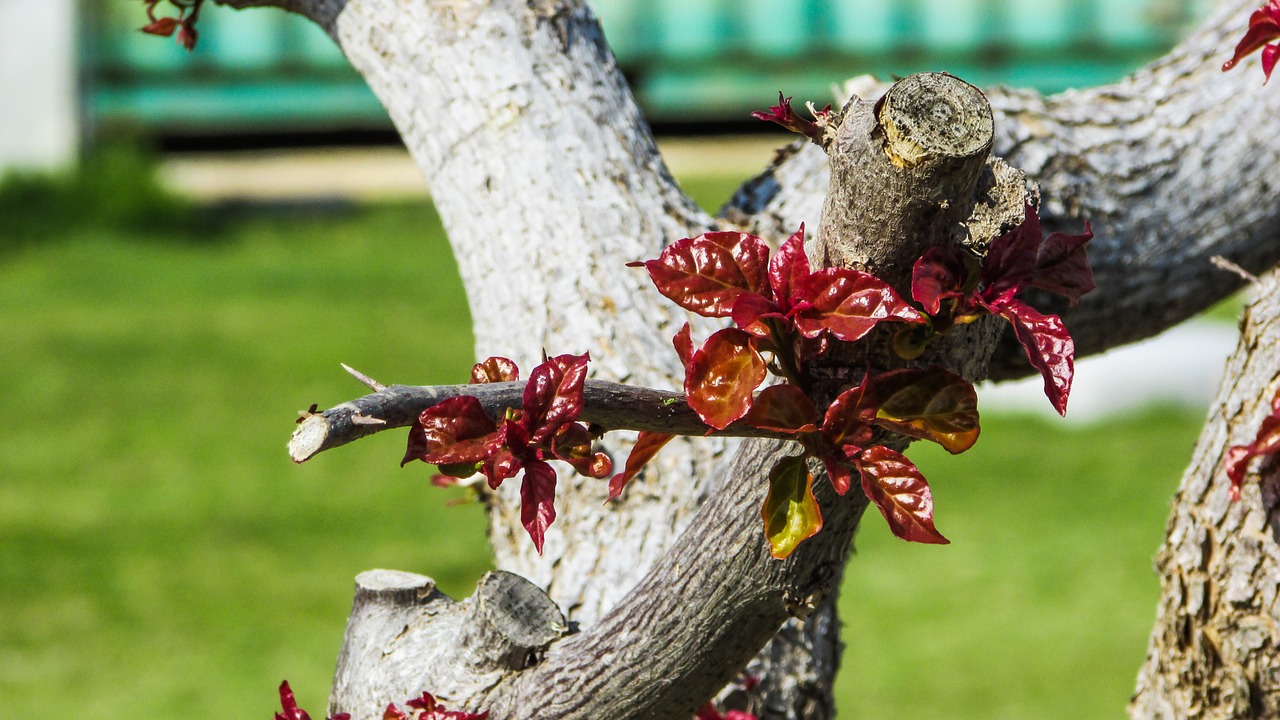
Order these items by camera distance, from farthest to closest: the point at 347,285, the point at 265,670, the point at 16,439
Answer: the point at 347,285 < the point at 16,439 < the point at 265,670

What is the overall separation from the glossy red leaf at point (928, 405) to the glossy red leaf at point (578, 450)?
26cm

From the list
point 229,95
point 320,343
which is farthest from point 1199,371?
point 229,95

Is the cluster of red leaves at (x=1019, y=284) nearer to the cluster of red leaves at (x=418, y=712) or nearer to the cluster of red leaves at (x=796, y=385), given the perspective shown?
the cluster of red leaves at (x=796, y=385)

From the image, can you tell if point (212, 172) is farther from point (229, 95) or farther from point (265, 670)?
point (265, 670)

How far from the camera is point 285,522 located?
6676 mm

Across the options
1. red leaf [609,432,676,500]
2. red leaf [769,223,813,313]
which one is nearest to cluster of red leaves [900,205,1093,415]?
red leaf [769,223,813,313]

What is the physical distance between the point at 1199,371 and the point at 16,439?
670cm

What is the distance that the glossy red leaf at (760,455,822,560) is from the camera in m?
1.24

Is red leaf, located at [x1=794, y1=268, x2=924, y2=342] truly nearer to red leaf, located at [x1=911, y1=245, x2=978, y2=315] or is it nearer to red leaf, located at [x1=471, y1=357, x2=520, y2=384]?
red leaf, located at [x1=911, y1=245, x2=978, y2=315]

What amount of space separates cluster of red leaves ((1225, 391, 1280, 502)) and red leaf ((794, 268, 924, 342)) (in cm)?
67

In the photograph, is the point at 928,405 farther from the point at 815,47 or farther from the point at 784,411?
the point at 815,47

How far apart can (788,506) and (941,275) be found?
10.3 inches

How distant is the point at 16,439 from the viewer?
24.2ft

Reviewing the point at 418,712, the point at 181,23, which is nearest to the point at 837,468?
the point at 418,712
